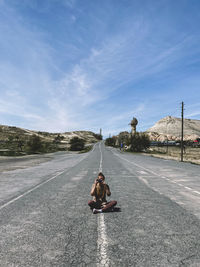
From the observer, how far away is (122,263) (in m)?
3.44

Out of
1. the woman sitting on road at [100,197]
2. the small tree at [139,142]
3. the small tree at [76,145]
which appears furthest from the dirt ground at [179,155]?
the small tree at [76,145]

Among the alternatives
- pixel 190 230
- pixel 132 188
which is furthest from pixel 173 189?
pixel 190 230

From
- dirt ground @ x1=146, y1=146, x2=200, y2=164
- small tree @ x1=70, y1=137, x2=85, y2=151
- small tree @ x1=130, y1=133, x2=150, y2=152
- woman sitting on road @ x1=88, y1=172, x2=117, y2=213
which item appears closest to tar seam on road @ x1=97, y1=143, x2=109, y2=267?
woman sitting on road @ x1=88, y1=172, x2=117, y2=213

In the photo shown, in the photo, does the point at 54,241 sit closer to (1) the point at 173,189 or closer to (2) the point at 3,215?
(2) the point at 3,215

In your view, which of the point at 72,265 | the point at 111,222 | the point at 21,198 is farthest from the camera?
the point at 21,198

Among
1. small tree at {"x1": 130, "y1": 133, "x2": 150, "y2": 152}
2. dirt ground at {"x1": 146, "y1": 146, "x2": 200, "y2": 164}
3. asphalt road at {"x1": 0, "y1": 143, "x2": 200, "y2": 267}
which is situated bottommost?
asphalt road at {"x1": 0, "y1": 143, "x2": 200, "y2": 267}

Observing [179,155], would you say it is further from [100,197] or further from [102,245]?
[102,245]

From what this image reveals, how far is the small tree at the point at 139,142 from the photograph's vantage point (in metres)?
63.9

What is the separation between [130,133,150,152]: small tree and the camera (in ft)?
210

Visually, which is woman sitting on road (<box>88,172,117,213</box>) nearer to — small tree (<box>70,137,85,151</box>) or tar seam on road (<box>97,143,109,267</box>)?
tar seam on road (<box>97,143,109,267</box>)

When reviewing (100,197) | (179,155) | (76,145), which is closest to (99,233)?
(100,197)

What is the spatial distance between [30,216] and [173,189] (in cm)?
697

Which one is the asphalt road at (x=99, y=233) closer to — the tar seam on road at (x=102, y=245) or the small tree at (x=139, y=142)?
the tar seam on road at (x=102, y=245)

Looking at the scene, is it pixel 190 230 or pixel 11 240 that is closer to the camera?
pixel 11 240
